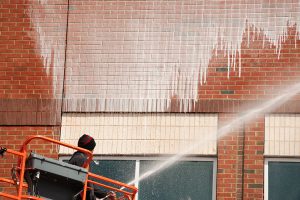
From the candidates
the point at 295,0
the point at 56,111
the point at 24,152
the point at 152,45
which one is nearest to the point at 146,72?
the point at 152,45

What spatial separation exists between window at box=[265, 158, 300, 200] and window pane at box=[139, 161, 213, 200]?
0.88 m

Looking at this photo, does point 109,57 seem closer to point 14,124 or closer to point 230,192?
point 14,124

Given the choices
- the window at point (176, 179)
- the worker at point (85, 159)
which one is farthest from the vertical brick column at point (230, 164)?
the worker at point (85, 159)

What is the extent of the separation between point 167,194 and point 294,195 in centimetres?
192

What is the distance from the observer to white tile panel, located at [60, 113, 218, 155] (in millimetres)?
13922

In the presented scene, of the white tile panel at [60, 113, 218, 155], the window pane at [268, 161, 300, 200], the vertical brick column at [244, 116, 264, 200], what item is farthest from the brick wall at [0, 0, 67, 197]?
the window pane at [268, 161, 300, 200]

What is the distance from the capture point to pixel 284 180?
44.4 ft

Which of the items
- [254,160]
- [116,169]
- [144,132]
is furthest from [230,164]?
[116,169]

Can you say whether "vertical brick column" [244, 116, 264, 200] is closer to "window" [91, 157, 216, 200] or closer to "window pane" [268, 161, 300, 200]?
"window pane" [268, 161, 300, 200]

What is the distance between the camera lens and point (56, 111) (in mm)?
14391

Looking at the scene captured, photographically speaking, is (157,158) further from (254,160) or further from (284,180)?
(284,180)

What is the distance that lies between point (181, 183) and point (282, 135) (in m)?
1.70

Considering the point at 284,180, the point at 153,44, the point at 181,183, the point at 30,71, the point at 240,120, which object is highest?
the point at 153,44

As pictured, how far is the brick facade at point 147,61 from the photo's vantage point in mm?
14000
